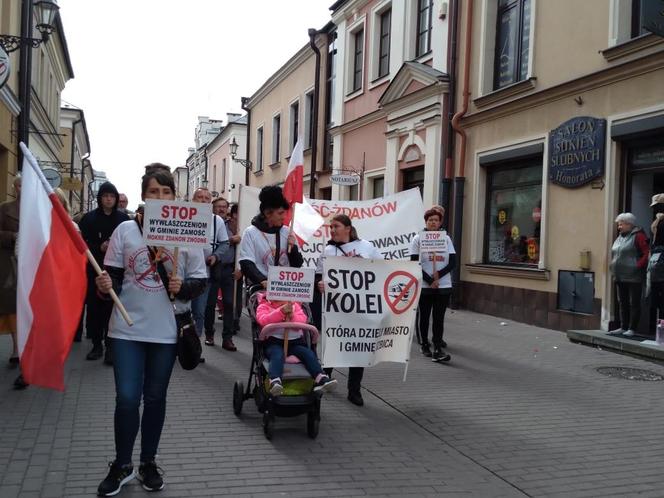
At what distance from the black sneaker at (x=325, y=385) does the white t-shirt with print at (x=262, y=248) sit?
3.37 ft

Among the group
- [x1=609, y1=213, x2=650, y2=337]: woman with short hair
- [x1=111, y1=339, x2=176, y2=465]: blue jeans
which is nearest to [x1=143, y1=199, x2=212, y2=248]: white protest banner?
[x1=111, y1=339, x2=176, y2=465]: blue jeans

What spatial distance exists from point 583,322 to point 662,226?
2207mm

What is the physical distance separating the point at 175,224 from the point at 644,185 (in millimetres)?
7978

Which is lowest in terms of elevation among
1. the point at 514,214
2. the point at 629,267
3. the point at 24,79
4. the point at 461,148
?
the point at 629,267

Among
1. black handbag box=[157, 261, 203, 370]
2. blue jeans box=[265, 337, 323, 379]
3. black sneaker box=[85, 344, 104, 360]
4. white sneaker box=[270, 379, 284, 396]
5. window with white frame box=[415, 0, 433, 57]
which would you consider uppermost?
window with white frame box=[415, 0, 433, 57]

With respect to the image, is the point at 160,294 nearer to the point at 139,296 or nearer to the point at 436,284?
the point at 139,296

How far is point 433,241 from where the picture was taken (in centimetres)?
829

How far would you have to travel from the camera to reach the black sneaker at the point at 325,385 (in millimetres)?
4906

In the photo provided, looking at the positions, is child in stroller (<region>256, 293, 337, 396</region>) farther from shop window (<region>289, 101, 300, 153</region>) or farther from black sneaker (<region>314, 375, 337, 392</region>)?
shop window (<region>289, 101, 300, 153</region>)

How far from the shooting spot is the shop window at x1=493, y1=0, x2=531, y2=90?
1229 centimetres

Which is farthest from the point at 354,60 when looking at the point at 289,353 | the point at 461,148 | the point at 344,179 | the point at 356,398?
the point at 289,353

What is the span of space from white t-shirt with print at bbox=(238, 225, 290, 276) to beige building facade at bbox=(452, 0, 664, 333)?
6034 mm

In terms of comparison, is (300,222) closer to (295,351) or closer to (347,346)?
(347,346)

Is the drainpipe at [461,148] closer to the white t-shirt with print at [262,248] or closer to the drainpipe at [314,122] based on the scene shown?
the white t-shirt with print at [262,248]
